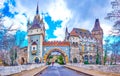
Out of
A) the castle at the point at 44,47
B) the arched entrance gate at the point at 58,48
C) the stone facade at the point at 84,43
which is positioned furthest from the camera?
the stone facade at the point at 84,43

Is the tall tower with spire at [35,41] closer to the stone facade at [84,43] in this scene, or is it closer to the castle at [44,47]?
the castle at [44,47]

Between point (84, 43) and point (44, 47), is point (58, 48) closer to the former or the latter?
point (44, 47)

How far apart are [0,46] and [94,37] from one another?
108871 millimetres

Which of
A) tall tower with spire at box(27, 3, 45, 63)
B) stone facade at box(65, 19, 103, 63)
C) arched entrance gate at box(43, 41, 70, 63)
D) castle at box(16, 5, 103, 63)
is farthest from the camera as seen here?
stone facade at box(65, 19, 103, 63)

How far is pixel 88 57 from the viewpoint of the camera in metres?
108

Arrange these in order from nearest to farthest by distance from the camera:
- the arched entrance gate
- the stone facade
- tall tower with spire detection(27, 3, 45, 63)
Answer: tall tower with spire detection(27, 3, 45, 63) < the arched entrance gate < the stone facade

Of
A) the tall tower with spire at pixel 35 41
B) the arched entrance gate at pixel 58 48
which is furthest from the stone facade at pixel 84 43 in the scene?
the tall tower with spire at pixel 35 41

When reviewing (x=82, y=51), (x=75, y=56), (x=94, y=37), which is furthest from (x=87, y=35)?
(x=75, y=56)

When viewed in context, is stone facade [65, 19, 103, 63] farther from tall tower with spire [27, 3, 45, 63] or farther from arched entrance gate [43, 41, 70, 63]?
tall tower with spire [27, 3, 45, 63]

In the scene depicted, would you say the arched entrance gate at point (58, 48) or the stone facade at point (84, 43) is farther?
the stone facade at point (84, 43)

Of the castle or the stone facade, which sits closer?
the castle

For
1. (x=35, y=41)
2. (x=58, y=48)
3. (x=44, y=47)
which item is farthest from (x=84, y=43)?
(x=35, y=41)

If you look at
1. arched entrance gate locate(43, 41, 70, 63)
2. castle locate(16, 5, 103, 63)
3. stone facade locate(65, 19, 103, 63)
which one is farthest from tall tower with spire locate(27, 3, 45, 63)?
stone facade locate(65, 19, 103, 63)

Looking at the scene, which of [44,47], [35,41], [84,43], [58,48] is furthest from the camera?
[84,43]
